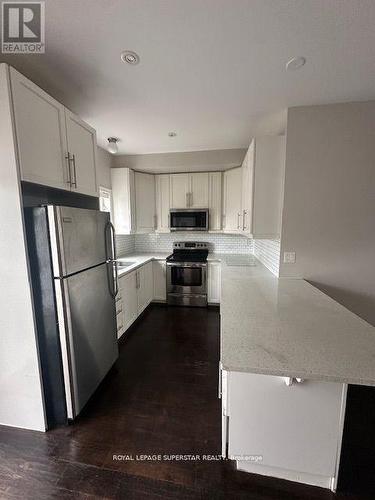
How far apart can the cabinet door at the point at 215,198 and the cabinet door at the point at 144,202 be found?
40.8 inches

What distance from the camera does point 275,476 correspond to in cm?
125

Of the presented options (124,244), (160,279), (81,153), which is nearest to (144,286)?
(160,279)

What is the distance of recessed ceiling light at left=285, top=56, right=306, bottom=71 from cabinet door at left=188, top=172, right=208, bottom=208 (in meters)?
2.25

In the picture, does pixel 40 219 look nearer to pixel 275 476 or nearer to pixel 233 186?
pixel 275 476

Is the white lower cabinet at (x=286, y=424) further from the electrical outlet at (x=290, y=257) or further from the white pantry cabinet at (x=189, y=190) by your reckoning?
the white pantry cabinet at (x=189, y=190)

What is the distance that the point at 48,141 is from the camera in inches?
58.9

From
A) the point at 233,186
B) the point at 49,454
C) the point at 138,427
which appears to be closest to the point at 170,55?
the point at 233,186

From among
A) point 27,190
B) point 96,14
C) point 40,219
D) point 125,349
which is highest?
point 96,14

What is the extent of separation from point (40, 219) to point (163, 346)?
6.52ft

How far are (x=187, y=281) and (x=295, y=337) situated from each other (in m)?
2.58

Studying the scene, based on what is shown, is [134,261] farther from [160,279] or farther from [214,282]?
[214,282]

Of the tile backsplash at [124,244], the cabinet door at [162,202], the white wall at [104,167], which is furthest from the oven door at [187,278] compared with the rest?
the white wall at [104,167]

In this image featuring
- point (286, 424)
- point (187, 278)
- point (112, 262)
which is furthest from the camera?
point (187, 278)

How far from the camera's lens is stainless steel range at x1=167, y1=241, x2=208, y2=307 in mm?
3596
